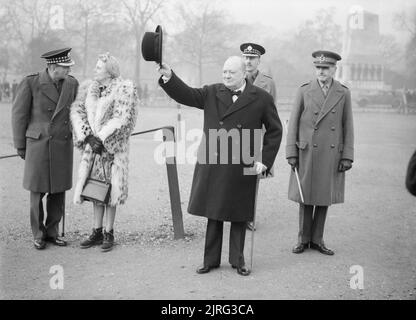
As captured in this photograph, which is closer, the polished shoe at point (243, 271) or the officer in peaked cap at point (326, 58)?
the polished shoe at point (243, 271)

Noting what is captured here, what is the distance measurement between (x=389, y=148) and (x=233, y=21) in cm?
2745

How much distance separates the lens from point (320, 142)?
546cm

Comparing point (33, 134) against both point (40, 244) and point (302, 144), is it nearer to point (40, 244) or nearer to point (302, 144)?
point (40, 244)

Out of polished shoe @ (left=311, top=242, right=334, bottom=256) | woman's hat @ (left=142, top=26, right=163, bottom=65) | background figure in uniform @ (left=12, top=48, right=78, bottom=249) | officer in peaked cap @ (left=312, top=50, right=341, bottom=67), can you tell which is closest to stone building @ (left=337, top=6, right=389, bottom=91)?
officer in peaked cap @ (left=312, top=50, right=341, bottom=67)

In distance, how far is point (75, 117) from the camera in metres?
5.34

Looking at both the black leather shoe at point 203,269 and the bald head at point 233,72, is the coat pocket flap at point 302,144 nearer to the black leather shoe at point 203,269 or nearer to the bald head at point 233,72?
the bald head at point 233,72

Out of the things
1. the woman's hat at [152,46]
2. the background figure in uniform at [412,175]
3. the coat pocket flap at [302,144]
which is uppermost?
the woman's hat at [152,46]

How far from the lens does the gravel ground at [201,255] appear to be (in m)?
4.36

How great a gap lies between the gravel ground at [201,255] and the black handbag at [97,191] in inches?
22.7

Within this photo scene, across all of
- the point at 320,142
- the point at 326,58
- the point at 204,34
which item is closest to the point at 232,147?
the point at 320,142

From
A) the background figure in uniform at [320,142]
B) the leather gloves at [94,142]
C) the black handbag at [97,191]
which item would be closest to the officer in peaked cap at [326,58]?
the background figure in uniform at [320,142]

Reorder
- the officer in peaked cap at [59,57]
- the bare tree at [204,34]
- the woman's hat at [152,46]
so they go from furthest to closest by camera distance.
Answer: the bare tree at [204,34], the officer in peaked cap at [59,57], the woman's hat at [152,46]

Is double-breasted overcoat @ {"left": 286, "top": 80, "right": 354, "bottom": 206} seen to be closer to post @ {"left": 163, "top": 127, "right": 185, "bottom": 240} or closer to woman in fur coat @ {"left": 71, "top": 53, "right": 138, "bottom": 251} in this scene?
post @ {"left": 163, "top": 127, "right": 185, "bottom": 240}

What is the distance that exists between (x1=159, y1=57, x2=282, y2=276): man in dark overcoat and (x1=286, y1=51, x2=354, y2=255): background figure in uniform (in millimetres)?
836
